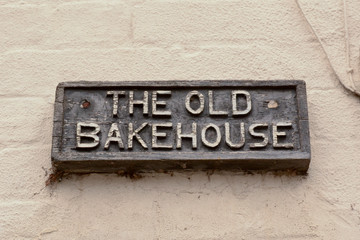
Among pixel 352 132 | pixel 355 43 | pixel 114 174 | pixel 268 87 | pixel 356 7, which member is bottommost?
pixel 114 174

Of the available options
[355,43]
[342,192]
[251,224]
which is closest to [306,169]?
[342,192]

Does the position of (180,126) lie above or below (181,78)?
below

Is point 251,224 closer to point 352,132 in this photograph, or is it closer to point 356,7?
point 352,132

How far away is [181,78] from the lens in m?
1.98

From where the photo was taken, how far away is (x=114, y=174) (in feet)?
6.05

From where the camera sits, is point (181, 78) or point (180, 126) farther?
point (181, 78)

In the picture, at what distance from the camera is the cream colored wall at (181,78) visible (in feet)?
5.78

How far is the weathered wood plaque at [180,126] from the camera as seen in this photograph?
1.77 meters

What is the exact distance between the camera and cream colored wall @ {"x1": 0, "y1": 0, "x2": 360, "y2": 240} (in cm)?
176

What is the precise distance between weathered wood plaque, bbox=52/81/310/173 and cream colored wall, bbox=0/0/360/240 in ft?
0.29

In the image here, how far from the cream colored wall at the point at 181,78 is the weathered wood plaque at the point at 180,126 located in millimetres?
89

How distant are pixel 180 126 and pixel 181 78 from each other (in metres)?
0.23

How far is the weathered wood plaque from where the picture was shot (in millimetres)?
1774

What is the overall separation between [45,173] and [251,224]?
720 millimetres
